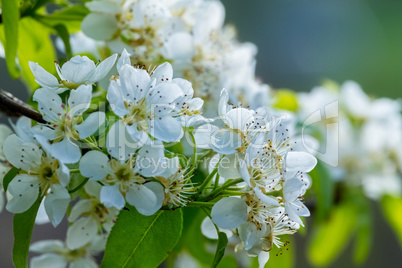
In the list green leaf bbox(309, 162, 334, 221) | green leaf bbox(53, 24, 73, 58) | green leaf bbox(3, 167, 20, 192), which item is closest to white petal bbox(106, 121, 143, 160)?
green leaf bbox(3, 167, 20, 192)

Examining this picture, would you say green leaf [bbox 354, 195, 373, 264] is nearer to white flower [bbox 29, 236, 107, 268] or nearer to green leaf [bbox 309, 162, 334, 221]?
green leaf [bbox 309, 162, 334, 221]

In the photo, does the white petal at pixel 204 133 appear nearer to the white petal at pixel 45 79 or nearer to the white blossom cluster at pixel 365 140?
the white petal at pixel 45 79

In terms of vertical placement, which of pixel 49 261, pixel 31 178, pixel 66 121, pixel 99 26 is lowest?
pixel 49 261

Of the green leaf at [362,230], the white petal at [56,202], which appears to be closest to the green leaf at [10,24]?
the white petal at [56,202]

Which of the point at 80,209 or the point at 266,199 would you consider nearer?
the point at 266,199

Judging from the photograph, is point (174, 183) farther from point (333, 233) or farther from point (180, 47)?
point (333, 233)

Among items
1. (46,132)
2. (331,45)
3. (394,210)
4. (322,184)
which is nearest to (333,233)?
(394,210)
